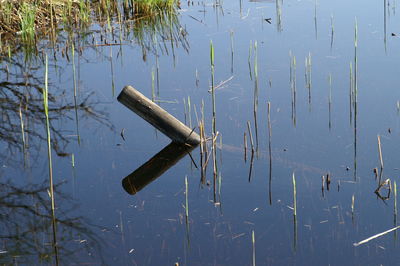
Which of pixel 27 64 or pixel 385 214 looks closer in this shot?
pixel 385 214

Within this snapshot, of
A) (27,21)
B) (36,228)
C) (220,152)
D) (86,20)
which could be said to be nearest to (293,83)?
(220,152)

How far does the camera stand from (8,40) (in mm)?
8164

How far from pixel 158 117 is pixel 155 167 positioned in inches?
14.9

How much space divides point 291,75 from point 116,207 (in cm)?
269

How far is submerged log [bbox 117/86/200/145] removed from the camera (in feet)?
18.3

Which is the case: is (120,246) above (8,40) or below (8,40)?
below

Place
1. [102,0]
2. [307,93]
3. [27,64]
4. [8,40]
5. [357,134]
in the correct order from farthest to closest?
[102,0]
[8,40]
[27,64]
[307,93]
[357,134]

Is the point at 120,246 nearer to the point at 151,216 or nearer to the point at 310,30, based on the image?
the point at 151,216

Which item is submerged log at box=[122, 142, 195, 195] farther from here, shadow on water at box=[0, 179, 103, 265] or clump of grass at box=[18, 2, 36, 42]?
clump of grass at box=[18, 2, 36, 42]

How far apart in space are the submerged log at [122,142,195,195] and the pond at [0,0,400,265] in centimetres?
2

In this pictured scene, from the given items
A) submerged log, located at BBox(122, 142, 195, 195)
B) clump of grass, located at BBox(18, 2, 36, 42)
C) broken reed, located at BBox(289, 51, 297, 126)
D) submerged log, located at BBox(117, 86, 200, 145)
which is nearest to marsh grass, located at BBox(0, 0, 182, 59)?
clump of grass, located at BBox(18, 2, 36, 42)

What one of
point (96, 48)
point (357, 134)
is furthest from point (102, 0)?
point (357, 134)

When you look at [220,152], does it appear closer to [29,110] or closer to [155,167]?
[155,167]

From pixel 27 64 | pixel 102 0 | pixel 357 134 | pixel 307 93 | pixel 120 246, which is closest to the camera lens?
pixel 120 246
